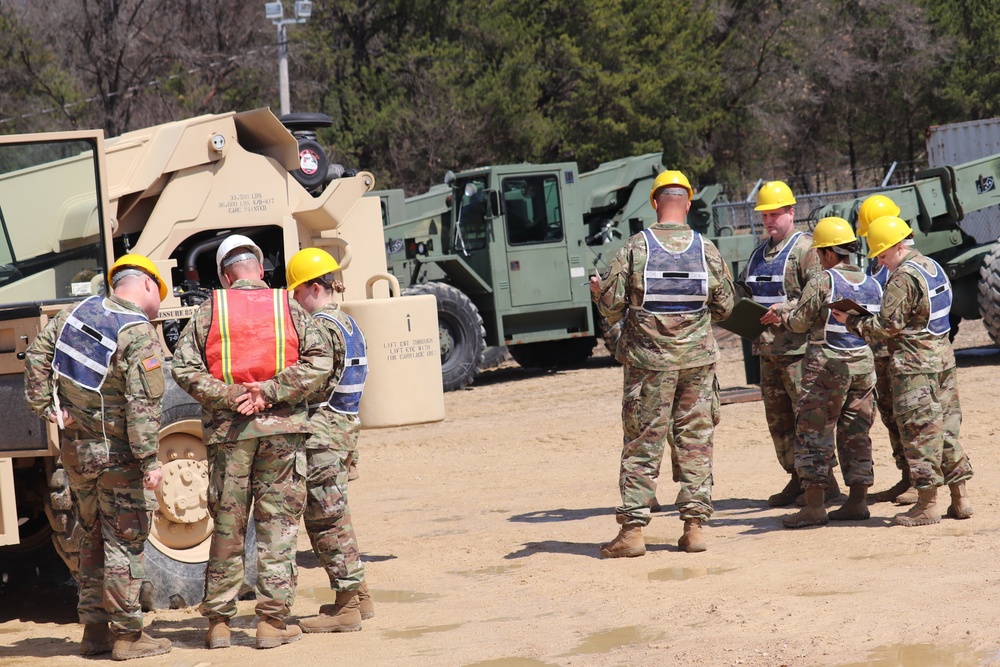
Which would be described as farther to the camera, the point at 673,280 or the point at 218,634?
the point at 673,280

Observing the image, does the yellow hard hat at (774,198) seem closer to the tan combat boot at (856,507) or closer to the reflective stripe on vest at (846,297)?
the reflective stripe on vest at (846,297)

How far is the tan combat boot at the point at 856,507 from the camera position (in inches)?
290

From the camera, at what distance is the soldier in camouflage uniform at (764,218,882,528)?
7.14 m

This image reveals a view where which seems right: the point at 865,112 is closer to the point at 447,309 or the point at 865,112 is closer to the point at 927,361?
the point at 447,309

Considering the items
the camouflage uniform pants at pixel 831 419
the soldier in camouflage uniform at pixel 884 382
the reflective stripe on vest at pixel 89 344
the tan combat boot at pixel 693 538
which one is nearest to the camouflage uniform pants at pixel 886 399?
the soldier in camouflage uniform at pixel 884 382

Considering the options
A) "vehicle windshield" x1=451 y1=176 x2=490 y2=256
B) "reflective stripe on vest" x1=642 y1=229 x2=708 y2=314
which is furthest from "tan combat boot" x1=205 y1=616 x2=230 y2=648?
"vehicle windshield" x1=451 y1=176 x2=490 y2=256

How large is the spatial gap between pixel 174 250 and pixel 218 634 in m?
2.93

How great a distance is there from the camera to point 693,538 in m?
6.84

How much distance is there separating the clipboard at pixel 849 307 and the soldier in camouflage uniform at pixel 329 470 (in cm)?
275

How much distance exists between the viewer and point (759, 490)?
341 inches

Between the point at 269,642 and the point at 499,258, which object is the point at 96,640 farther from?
the point at 499,258

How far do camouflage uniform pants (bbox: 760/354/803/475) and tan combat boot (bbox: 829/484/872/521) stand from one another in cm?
44

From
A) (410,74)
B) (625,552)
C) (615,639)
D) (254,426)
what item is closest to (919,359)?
(625,552)

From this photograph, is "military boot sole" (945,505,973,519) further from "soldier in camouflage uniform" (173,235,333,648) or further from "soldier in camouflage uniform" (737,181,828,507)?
"soldier in camouflage uniform" (173,235,333,648)
